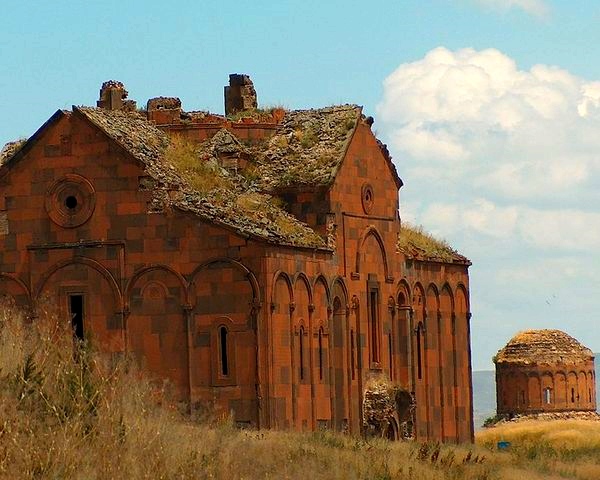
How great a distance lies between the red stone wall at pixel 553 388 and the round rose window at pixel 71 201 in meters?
39.9

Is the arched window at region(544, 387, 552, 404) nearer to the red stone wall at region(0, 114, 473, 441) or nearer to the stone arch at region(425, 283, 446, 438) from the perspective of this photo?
the stone arch at region(425, 283, 446, 438)

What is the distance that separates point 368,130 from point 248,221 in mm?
7010

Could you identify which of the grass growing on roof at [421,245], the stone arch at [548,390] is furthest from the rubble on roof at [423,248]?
the stone arch at [548,390]

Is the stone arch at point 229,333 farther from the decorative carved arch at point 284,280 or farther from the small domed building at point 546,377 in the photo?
the small domed building at point 546,377

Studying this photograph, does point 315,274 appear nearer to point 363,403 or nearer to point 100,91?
point 363,403

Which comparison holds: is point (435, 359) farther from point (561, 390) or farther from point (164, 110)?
point (561, 390)

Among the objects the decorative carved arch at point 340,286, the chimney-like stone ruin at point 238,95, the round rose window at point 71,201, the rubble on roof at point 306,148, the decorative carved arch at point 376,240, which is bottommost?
the decorative carved arch at point 340,286

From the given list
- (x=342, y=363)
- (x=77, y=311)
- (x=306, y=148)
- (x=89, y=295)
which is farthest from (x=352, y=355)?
(x=77, y=311)

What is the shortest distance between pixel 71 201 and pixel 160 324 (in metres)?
3.78

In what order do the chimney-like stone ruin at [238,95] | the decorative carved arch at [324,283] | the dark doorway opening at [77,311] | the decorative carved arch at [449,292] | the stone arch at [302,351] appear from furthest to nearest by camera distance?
the decorative carved arch at [449,292] → the chimney-like stone ruin at [238,95] → the decorative carved arch at [324,283] → the dark doorway opening at [77,311] → the stone arch at [302,351]

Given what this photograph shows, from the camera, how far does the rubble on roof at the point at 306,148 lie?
1732 inches

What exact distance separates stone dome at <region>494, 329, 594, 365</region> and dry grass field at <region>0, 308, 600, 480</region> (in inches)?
1645

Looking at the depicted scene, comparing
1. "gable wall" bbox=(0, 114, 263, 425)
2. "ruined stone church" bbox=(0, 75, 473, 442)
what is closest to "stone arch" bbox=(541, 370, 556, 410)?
"ruined stone church" bbox=(0, 75, 473, 442)

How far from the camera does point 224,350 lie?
130 ft
